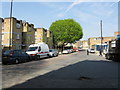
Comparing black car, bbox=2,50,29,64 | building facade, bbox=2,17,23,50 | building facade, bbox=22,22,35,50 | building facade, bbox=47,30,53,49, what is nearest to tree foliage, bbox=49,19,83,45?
building facade, bbox=47,30,53,49

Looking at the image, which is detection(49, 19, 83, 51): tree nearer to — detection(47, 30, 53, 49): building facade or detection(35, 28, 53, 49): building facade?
detection(47, 30, 53, 49): building facade

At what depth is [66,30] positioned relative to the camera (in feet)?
168

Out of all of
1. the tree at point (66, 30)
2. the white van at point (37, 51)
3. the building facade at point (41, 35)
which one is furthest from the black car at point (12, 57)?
the tree at point (66, 30)

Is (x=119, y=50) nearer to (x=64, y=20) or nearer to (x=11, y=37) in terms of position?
(x=11, y=37)

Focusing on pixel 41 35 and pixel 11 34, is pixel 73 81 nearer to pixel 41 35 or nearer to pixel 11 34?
pixel 11 34

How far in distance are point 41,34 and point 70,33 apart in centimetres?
1043

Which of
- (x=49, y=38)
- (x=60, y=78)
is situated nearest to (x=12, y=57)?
(x=60, y=78)

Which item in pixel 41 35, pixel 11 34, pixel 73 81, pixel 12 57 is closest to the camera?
pixel 73 81

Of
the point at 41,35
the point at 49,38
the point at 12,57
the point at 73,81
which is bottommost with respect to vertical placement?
the point at 73,81

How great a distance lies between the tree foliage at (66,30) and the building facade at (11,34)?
773 inches

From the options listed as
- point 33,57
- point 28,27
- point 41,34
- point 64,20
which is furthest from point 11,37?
point 64,20

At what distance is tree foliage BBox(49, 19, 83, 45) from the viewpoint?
51.3m

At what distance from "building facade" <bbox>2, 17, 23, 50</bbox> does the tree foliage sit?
773 inches

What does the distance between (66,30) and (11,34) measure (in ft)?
77.0
